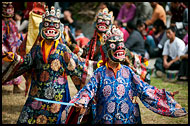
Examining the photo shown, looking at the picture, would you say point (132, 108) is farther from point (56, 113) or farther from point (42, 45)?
point (42, 45)

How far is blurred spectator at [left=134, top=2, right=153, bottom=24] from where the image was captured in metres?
10.0

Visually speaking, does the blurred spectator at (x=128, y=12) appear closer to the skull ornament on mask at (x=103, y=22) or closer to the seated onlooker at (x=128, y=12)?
the seated onlooker at (x=128, y=12)

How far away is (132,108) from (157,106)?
27 centimetres

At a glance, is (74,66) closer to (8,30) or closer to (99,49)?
(99,49)

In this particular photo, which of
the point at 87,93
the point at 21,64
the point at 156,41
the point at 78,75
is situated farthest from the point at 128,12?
the point at 87,93

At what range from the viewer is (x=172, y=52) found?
8383 millimetres

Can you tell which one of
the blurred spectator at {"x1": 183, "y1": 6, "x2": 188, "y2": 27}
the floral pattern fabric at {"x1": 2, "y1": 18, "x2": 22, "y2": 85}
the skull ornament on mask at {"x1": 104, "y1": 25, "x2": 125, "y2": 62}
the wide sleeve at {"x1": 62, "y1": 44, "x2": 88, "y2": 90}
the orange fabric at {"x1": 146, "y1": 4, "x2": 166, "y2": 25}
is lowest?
the wide sleeve at {"x1": 62, "y1": 44, "x2": 88, "y2": 90}

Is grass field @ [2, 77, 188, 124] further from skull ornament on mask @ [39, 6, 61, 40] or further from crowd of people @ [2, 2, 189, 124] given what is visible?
skull ornament on mask @ [39, 6, 61, 40]

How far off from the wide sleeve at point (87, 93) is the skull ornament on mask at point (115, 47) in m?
0.25

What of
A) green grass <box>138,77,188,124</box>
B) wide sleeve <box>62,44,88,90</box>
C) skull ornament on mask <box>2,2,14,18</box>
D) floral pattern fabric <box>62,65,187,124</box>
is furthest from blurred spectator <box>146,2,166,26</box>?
floral pattern fabric <box>62,65,187,124</box>

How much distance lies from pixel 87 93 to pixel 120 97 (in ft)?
1.16

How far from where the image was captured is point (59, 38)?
494 centimetres

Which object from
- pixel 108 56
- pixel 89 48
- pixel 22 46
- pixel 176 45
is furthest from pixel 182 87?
pixel 108 56

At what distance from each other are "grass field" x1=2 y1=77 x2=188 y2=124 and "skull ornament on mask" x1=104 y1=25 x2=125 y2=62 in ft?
5.57
